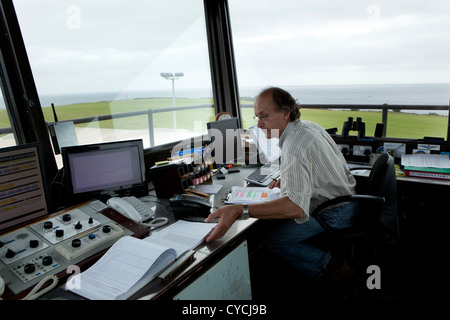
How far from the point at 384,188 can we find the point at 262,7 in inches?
102

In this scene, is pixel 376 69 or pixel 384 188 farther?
pixel 376 69

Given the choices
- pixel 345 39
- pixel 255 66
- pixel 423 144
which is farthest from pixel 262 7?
pixel 423 144

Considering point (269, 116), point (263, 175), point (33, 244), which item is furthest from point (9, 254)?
point (263, 175)

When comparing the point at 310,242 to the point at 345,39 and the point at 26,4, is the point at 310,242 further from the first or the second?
the point at 345,39

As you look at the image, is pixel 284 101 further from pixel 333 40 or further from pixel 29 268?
pixel 333 40

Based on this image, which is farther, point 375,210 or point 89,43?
point 89,43

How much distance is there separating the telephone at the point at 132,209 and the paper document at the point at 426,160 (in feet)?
6.34

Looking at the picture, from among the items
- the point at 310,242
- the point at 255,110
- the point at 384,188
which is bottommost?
the point at 310,242

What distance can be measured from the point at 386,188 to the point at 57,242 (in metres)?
1.72

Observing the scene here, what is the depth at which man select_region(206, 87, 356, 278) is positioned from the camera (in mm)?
1436

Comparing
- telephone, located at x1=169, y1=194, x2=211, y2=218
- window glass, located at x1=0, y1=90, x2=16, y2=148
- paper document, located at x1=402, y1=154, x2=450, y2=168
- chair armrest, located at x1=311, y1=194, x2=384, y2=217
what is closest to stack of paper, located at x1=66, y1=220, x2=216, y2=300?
telephone, located at x1=169, y1=194, x2=211, y2=218

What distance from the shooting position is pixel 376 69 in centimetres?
536

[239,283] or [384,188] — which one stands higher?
[384,188]

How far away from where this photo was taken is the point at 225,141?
2.45m
